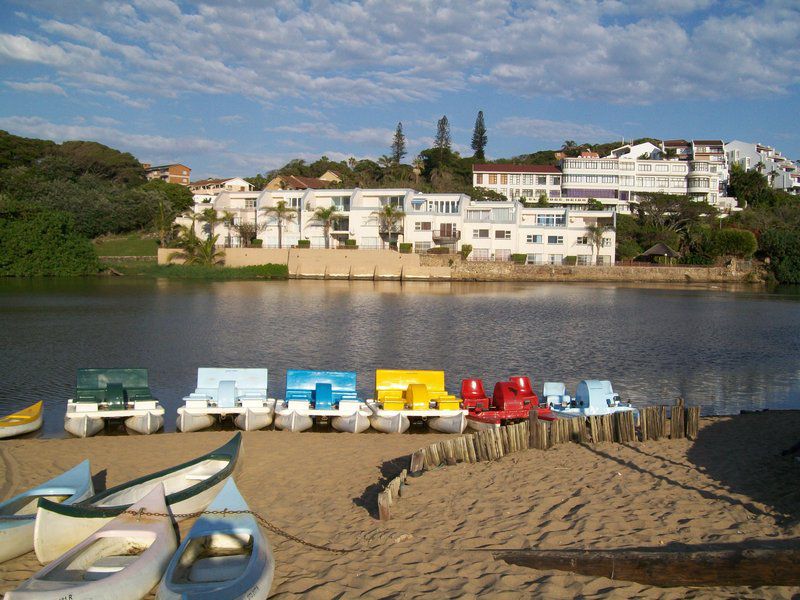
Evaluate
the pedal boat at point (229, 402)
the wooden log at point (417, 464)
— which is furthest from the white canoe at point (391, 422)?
the wooden log at point (417, 464)

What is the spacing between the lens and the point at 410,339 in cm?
2938

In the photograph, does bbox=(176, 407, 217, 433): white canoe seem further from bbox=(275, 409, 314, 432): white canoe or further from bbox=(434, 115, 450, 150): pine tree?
bbox=(434, 115, 450, 150): pine tree

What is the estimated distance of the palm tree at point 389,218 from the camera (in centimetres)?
6662

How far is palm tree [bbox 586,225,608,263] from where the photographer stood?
68062 mm

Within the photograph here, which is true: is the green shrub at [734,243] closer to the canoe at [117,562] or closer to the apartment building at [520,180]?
the apartment building at [520,180]

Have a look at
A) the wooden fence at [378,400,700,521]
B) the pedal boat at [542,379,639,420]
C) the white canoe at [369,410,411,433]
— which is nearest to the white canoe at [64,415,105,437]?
the white canoe at [369,410,411,433]

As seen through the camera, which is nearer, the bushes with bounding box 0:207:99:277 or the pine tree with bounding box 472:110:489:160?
the bushes with bounding box 0:207:99:277

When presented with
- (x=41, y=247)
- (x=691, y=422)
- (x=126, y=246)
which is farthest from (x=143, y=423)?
(x=126, y=246)

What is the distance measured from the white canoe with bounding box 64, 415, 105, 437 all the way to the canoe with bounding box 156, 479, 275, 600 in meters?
8.41

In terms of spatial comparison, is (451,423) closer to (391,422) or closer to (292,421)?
(391,422)

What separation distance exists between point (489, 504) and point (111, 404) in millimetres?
10310

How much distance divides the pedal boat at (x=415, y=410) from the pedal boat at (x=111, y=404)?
5.12 meters

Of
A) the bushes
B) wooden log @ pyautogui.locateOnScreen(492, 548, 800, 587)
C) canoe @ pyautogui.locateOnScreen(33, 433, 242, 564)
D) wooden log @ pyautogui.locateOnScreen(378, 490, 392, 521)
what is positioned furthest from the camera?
the bushes

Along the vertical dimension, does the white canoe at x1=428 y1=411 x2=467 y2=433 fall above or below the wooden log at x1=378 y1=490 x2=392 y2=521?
below
